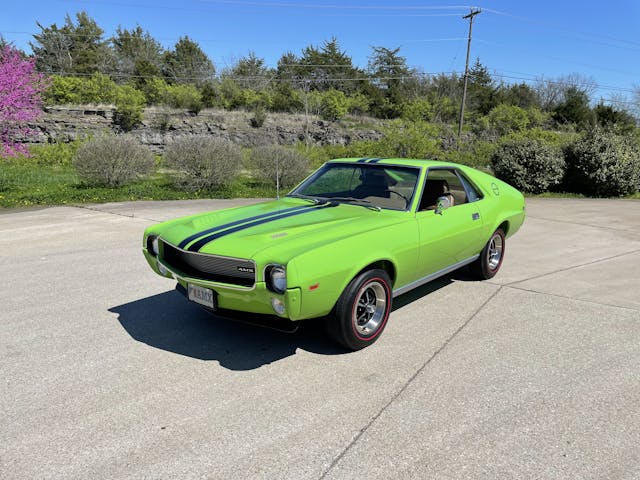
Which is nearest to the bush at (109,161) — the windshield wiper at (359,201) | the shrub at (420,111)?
the windshield wiper at (359,201)

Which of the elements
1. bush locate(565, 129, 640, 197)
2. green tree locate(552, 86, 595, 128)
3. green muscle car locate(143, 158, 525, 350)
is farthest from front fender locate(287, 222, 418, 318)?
green tree locate(552, 86, 595, 128)

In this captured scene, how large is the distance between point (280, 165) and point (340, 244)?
38.1ft

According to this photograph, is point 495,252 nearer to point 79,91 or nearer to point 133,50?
point 79,91

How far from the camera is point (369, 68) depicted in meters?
68.3

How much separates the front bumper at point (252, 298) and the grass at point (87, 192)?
957 cm

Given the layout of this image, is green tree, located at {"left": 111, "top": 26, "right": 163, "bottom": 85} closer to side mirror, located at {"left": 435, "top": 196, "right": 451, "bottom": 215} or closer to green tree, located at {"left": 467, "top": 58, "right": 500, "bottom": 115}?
green tree, located at {"left": 467, "top": 58, "right": 500, "bottom": 115}

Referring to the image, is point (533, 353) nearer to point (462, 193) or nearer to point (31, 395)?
point (462, 193)

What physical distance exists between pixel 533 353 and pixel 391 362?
119cm

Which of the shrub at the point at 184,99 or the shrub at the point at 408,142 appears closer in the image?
the shrub at the point at 408,142

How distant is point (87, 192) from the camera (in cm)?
1226

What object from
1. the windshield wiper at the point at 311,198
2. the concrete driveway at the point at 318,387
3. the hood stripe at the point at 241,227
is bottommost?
the concrete driveway at the point at 318,387

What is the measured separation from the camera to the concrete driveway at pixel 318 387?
2506 mm

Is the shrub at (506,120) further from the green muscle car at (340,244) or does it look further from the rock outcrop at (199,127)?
the green muscle car at (340,244)

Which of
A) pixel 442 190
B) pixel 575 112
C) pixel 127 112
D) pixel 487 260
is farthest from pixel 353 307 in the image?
pixel 575 112
